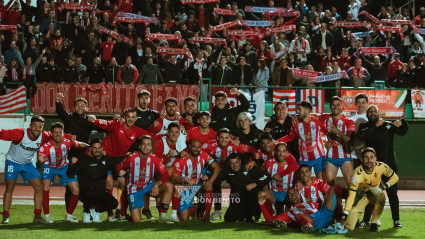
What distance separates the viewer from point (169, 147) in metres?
9.52

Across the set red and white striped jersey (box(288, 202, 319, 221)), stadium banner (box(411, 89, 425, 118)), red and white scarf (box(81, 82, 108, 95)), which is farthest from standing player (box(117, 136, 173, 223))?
stadium banner (box(411, 89, 425, 118))

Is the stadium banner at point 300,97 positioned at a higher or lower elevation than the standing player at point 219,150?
higher

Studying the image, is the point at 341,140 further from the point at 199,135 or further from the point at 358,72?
the point at 358,72

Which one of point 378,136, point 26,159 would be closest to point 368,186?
point 378,136

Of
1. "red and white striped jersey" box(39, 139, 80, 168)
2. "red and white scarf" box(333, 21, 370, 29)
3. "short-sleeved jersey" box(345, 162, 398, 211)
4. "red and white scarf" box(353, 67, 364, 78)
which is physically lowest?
"short-sleeved jersey" box(345, 162, 398, 211)

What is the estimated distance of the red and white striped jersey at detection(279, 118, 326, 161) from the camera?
31.5 ft

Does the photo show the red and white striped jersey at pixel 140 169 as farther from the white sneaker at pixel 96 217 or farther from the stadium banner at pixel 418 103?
the stadium banner at pixel 418 103

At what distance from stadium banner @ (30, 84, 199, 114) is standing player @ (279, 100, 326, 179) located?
5.11 metres

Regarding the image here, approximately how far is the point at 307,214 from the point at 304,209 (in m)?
0.11

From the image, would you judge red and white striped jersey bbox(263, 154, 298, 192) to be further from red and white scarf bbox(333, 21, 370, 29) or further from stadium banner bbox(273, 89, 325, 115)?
red and white scarf bbox(333, 21, 370, 29)

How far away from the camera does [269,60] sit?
55.5ft

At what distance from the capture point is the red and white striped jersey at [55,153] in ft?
29.6

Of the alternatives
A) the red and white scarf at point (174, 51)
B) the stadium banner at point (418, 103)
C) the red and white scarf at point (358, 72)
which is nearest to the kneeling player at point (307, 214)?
the stadium banner at point (418, 103)

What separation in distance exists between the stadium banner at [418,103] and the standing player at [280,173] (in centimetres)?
721
